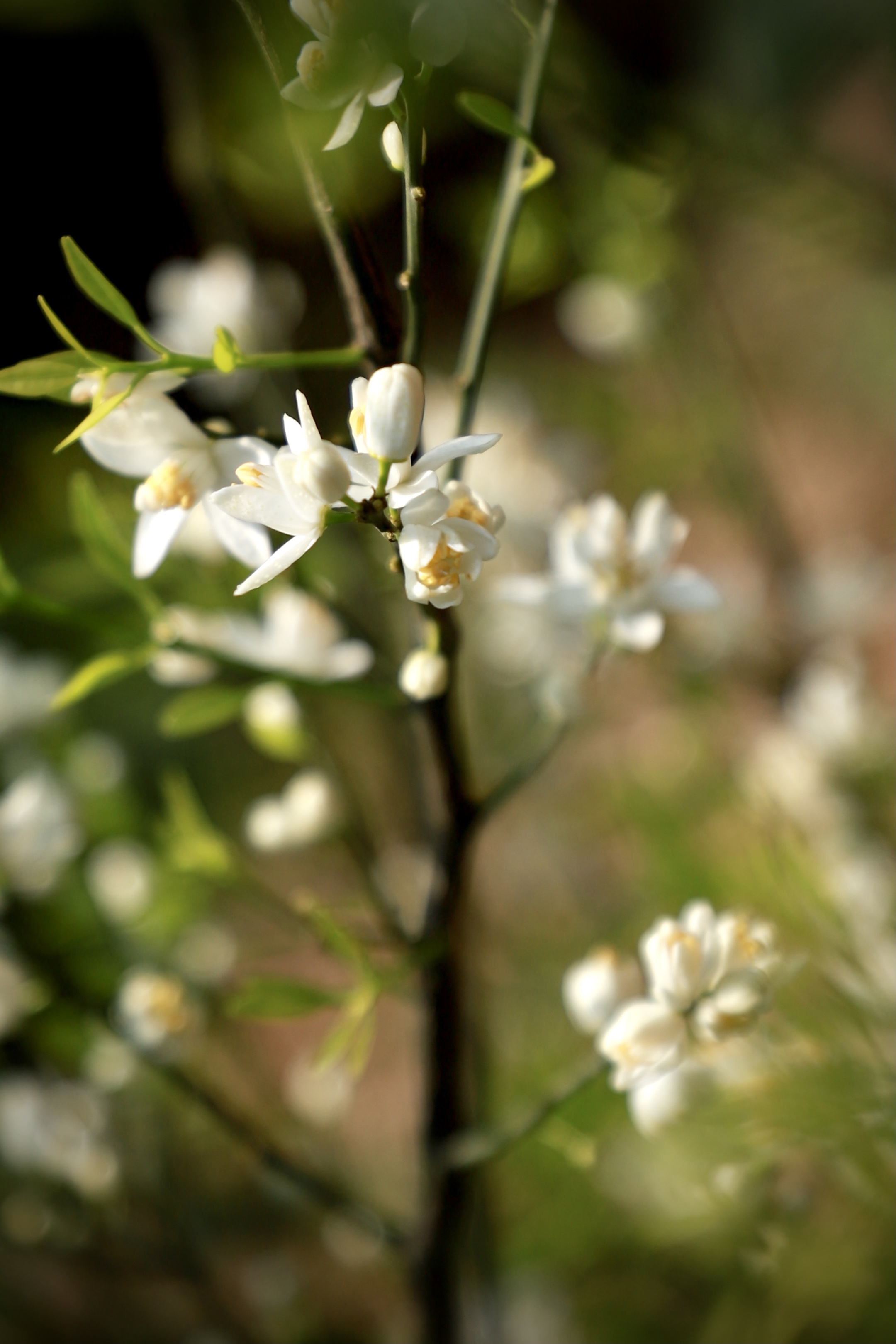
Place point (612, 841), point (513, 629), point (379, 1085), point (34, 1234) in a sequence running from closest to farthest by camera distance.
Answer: point (34, 1234)
point (513, 629)
point (612, 841)
point (379, 1085)

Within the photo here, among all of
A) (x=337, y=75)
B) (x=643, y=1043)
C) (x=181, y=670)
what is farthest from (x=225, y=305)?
(x=643, y=1043)

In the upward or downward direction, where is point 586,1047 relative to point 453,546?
downward

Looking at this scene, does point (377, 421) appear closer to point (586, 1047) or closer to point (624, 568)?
point (624, 568)

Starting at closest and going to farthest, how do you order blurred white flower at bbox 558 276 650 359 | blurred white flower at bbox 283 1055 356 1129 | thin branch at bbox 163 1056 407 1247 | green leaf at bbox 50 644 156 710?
green leaf at bbox 50 644 156 710, thin branch at bbox 163 1056 407 1247, blurred white flower at bbox 283 1055 356 1129, blurred white flower at bbox 558 276 650 359

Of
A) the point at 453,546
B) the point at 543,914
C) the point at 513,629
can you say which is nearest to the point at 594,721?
the point at 513,629

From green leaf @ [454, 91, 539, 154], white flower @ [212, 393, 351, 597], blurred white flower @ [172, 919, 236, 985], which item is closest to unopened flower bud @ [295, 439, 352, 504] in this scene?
white flower @ [212, 393, 351, 597]

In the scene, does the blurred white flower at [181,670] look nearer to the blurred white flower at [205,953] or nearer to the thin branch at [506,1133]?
the thin branch at [506,1133]

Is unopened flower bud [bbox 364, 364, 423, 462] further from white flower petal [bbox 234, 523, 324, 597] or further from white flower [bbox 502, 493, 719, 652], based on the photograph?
white flower [bbox 502, 493, 719, 652]
